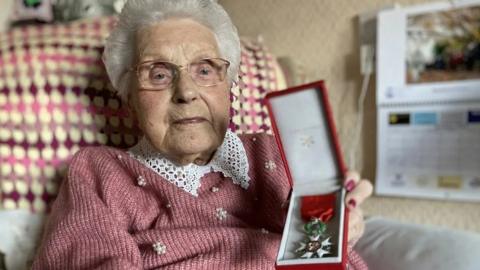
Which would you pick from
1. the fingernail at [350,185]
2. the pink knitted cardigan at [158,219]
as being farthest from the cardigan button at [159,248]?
the fingernail at [350,185]

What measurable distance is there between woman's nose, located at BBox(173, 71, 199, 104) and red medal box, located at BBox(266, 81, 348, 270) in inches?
8.0

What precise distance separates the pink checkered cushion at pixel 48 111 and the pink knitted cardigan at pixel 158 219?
0.13 m

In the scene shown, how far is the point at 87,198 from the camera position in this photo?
824 millimetres

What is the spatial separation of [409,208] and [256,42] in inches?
25.6

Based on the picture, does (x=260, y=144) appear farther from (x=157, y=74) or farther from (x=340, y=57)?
(x=340, y=57)

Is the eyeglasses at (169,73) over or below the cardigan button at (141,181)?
over

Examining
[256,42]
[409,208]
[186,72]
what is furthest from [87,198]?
[409,208]

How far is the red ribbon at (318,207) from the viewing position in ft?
2.10

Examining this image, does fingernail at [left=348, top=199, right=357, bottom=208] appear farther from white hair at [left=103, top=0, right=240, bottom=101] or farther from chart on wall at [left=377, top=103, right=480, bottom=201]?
chart on wall at [left=377, top=103, right=480, bottom=201]

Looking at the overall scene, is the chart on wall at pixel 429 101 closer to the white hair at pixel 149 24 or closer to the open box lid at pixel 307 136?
the white hair at pixel 149 24

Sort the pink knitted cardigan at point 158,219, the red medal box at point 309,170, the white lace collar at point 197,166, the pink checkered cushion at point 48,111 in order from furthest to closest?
1. the pink checkered cushion at point 48,111
2. the white lace collar at point 197,166
3. the pink knitted cardigan at point 158,219
4. the red medal box at point 309,170

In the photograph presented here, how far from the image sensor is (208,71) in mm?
852

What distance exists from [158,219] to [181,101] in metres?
0.24

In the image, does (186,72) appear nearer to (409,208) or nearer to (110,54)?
(110,54)
